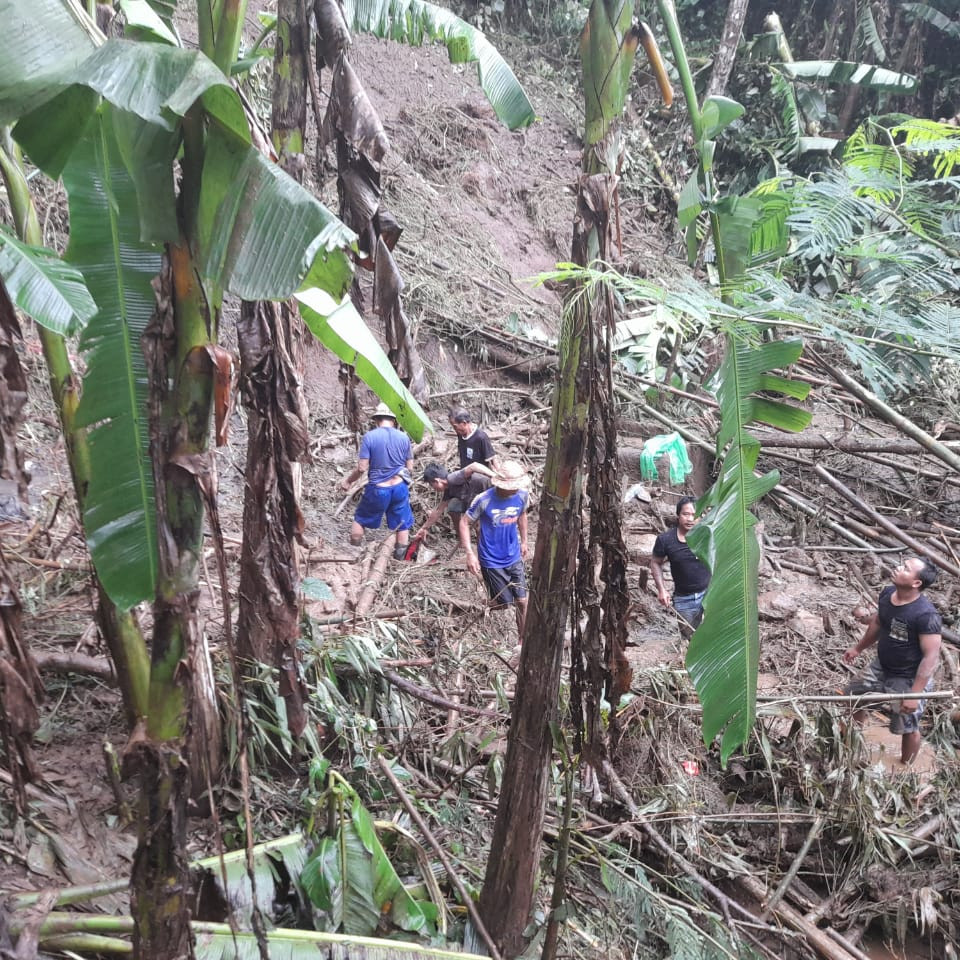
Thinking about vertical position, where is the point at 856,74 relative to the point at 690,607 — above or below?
above

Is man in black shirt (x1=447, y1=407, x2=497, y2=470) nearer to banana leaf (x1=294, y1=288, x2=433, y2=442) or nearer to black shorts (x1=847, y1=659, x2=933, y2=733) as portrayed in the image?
black shorts (x1=847, y1=659, x2=933, y2=733)

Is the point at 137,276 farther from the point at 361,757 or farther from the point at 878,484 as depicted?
the point at 878,484

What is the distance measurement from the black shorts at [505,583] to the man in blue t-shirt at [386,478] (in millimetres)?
1175

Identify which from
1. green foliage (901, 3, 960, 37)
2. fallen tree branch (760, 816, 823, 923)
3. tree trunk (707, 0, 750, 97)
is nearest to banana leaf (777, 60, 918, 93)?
tree trunk (707, 0, 750, 97)

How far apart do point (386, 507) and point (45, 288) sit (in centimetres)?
476

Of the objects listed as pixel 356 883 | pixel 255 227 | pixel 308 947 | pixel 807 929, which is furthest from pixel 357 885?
pixel 255 227

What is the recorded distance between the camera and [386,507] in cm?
709

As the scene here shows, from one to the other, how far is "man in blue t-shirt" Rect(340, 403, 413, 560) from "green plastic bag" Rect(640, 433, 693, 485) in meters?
2.83

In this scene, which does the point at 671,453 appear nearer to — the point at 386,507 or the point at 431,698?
the point at 386,507

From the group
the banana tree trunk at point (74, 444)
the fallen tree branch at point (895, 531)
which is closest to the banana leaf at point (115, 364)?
the banana tree trunk at point (74, 444)

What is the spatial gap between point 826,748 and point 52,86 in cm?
496

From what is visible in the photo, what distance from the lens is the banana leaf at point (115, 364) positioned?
2236 mm

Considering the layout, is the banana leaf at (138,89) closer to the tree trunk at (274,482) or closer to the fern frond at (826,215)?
the tree trunk at (274,482)

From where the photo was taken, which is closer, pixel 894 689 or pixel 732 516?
pixel 732 516
